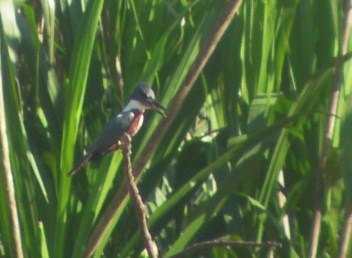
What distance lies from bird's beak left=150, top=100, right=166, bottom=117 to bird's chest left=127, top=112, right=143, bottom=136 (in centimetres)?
3

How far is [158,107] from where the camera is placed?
6.06 feet

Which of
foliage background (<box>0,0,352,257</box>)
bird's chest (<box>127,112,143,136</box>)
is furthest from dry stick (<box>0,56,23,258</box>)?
bird's chest (<box>127,112,143,136</box>)

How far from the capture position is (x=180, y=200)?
6.25 ft

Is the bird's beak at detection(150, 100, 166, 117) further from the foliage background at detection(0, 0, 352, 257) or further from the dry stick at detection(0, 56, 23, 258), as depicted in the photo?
the dry stick at detection(0, 56, 23, 258)

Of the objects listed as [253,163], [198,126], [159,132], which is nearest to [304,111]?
[253,163]

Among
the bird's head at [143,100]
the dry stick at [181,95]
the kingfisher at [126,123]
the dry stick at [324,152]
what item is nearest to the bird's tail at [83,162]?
the kingfisher at [126,123]

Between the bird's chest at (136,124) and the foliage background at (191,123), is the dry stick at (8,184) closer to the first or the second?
the foliage background at (191,123)

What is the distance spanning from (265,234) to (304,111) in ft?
1.10

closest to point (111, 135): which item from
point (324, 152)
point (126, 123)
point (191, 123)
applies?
point (126, 123)

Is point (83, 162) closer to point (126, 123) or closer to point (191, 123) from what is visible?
point (126, 123)

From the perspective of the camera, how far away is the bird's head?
6.02ft

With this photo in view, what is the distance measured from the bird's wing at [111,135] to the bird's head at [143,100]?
26 millimetres

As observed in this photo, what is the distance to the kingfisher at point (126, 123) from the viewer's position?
182cm

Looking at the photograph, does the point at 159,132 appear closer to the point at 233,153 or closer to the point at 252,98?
the point at 233,153
